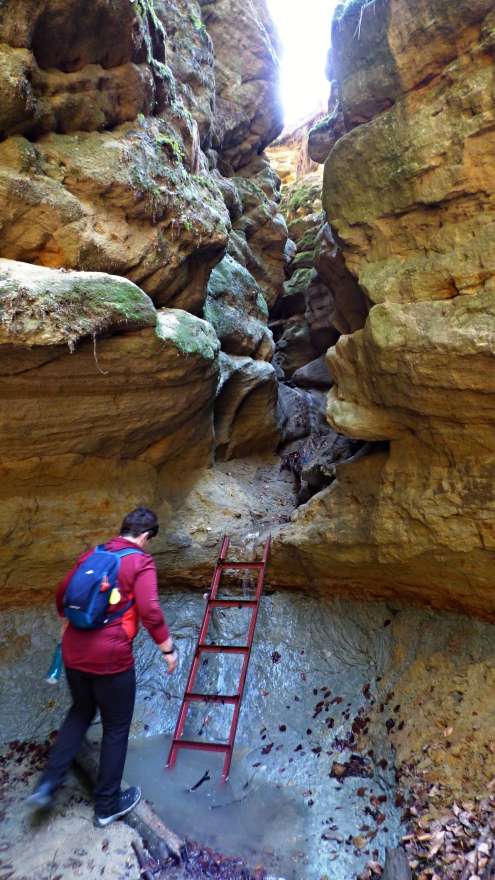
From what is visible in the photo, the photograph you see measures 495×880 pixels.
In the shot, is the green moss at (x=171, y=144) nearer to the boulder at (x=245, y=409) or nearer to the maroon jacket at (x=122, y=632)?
the boulder at (x=245, y=409)

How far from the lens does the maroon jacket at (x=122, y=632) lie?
3512mm

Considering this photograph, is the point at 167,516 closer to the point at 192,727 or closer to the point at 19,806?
the point at 192,727

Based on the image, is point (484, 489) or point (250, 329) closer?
point (484, 489)

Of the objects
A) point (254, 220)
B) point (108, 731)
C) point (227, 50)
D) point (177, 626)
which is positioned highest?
point (227, 50)

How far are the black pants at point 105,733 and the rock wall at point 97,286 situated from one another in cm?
301

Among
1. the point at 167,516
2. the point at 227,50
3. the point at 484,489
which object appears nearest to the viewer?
the point at 484,489

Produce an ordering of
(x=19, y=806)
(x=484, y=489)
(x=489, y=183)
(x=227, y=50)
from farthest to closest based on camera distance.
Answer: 1. (x=227, y=50)
2. (x=484, y=489)
3. (x=489, y=183)
4. (x=19, y=806)

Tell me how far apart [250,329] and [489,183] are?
6077mm

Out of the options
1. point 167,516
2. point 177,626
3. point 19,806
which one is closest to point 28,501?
point 167,516

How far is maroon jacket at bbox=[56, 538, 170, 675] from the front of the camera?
11.5 ft

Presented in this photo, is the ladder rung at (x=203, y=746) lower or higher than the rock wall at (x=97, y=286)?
lower

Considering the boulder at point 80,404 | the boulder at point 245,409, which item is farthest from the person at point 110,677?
the boulder at point 245,409

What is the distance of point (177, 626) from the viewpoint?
6.83 m

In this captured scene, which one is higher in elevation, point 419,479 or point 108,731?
point 419,479
